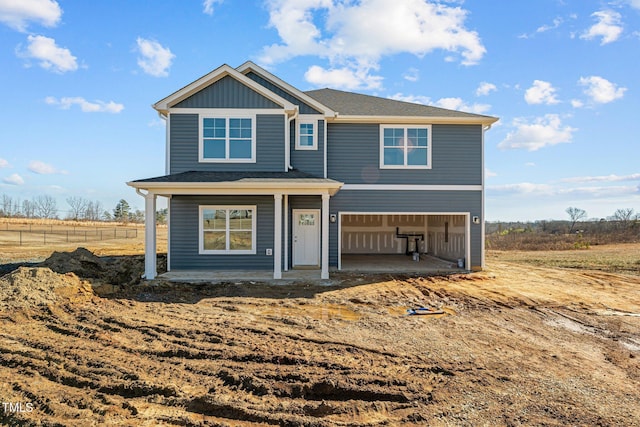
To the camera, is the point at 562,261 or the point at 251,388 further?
the point at 562,261

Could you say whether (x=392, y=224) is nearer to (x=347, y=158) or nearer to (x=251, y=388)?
(x=347, y=158)

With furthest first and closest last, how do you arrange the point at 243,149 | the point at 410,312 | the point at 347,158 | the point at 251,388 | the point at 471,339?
the point at 347,158 < the point at 243,149 < the point at 410,312 < the point at 471,339 < the point at 251,388

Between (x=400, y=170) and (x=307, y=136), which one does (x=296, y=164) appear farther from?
(x=400, y=170)

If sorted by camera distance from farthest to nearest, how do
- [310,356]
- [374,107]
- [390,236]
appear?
[390,236] < [374,107] < [310,356]

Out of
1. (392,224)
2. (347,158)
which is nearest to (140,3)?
(347,158)

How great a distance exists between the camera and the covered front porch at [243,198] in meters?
10.5

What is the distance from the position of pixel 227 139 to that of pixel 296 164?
7.75 ft

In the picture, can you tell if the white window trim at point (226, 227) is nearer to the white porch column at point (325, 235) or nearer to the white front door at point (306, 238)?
the white front door at point (306, 238)

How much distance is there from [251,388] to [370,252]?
15.2 m

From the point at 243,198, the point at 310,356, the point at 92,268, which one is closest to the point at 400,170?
the point at 243,198

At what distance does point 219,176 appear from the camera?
443 inches

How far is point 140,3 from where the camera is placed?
34.4ft

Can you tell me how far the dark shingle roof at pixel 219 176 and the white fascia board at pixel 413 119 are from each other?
2.41 metres

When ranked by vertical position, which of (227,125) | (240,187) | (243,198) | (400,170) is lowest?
(243,198)
